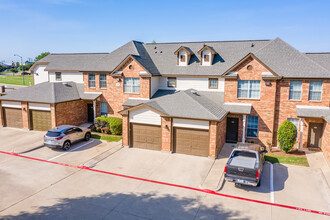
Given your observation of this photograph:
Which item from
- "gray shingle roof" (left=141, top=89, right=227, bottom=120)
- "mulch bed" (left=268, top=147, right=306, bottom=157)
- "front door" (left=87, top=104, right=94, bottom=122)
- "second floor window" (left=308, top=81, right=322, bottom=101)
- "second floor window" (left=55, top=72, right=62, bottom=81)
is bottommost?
"mulch bed" (left=268, top=147, right=306, bottom=157)

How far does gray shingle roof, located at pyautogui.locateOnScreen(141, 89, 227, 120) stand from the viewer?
1797 centimetres

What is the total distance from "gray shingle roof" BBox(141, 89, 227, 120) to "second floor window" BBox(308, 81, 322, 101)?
7.05 meters

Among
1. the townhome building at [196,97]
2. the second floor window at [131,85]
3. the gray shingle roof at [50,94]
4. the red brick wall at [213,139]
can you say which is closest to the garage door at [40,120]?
the townhome building at [196,97]

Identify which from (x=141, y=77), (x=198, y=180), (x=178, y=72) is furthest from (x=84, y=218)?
(x=178, y=72)

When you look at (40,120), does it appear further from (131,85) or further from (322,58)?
(322,58)

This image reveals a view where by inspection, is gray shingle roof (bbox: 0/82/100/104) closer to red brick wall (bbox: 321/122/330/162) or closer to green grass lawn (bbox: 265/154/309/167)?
green grass lawn (bbox: 265/154/309/167)

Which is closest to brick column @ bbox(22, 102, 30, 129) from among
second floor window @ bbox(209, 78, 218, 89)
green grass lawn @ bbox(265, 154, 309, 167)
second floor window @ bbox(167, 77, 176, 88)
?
second floor window @ bbox(167, 77, 176, 88)

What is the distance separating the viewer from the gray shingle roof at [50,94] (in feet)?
79.5

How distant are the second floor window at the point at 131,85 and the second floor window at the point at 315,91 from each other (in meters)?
15.4

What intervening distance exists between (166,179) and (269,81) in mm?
11939

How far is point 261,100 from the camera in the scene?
65.9 ft

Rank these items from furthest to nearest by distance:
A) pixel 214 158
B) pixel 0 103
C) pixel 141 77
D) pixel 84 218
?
1. pixel 0 103
2. pixel 141 77
3. pixel 214 158
4. pixel 84 218

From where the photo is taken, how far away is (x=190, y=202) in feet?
39.0

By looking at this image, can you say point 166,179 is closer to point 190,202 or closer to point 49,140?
point 190,202
